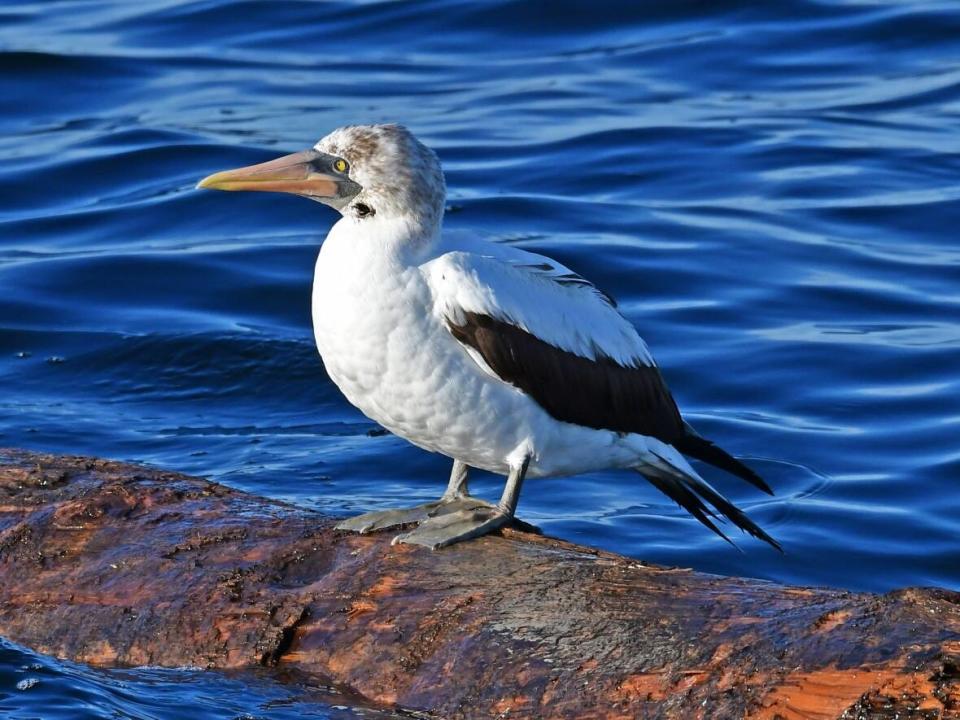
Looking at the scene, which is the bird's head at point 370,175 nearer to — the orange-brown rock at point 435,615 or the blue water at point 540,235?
the orange-brown rock at point 435,615

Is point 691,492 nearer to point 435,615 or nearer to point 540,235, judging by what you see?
point 435,615

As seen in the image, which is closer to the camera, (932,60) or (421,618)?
(421,618)

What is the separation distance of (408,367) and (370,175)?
712 millimetres

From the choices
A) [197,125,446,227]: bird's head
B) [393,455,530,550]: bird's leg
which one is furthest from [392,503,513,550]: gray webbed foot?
[197,125,446,227]: bird's head

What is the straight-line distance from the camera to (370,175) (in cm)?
573

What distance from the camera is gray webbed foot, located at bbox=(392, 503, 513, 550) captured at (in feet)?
16.7

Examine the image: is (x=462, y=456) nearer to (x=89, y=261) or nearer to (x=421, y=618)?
(x=421, y=618)

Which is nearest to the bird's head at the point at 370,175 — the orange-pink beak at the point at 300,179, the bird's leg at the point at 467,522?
the orange-pink beak at the point at 300,179

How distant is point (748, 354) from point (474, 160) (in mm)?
4445

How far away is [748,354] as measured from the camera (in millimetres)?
10305

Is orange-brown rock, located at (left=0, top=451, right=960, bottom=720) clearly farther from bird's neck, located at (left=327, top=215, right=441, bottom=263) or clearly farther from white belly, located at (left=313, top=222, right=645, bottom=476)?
bird's neck, located at (left=327, top=215, right=441, bottom=263)

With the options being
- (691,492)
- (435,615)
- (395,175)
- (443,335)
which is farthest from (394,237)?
(691,492)

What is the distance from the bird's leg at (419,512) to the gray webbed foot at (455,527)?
0.36ft

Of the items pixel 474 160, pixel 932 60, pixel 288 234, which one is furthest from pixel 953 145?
pixel 288 234
